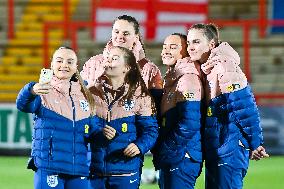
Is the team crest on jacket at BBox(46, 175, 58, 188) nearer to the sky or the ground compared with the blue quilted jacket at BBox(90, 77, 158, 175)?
nearer to the ground

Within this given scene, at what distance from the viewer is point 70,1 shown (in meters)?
19.8

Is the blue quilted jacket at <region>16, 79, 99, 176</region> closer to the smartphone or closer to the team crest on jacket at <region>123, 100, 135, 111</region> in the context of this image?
the smartphone

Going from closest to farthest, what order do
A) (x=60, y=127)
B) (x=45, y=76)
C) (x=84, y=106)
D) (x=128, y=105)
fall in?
(x=45, y=76)
(x=60, y=127)
(x=84, y=106)
(x=128, y=105)

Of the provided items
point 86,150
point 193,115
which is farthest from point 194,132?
point 86,150

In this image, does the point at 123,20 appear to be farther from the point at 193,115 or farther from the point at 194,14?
the point at 194,14

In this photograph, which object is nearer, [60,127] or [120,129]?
[60,127]

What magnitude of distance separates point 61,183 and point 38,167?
20cm

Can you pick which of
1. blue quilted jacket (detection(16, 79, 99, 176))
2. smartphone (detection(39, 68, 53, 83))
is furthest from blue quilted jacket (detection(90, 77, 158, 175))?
smartphone (detection(39, 68, 53, 83))

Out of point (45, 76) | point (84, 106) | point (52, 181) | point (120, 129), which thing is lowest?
point (52, 181)

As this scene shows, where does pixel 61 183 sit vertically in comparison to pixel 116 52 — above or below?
below

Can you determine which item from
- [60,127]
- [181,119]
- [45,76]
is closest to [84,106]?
[60,127]

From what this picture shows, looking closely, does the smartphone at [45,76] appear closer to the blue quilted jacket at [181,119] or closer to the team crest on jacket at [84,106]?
the team crest on jacket at [84,106]

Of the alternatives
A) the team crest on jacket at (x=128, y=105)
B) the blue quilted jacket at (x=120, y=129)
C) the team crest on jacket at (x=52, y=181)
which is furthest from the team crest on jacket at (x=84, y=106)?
the team crest on jacket at (x=52, y=181)

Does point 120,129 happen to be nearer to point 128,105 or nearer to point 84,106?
point 128,105
